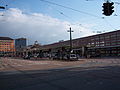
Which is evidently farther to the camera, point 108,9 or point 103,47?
point 103,47

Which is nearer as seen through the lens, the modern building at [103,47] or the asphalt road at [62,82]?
the asphalt road at [62,82]

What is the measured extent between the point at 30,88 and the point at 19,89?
→ 608 millimetres

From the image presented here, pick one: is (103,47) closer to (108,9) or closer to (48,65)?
(48,65)

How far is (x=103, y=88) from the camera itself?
28.4 ft

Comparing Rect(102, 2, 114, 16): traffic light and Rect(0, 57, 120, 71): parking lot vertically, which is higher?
Rect(102, 2, 114, 16): traffic light

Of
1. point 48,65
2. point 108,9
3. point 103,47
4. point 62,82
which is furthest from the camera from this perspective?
point 103,47

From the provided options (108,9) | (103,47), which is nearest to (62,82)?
(108,9)

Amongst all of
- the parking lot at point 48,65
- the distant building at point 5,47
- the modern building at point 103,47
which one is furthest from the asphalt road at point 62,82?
the distant building at point 5,47

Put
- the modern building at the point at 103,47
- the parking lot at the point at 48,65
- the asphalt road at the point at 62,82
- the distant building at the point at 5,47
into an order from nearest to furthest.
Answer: the asphalt road at the point at 62,82 < the parking lot at the point at 48,65 < the modern building at the point at 103,47 < the distant building at the point at 5,47

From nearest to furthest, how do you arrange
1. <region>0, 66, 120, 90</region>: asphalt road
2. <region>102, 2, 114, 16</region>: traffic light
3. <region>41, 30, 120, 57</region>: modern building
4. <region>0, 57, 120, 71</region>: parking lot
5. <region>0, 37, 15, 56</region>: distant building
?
<region>0, 66, 120, 90</region>: asphalt road, <region>102, 2, 114, 16</region>: traffic light, <region>0, 57, 120, 71</region>: parking lot, <region>41, 30, 120, 57</region>: modern building, <region>0, 37, 15, 56</region>: distant building

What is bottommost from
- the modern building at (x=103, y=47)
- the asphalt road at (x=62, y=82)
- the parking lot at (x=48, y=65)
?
the parking lot at (x=48, y=65)

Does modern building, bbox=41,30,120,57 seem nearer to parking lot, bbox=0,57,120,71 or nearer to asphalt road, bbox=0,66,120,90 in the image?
parking lot, bbox=0,57,120,71

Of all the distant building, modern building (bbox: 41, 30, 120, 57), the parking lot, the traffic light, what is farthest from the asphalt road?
the distant building

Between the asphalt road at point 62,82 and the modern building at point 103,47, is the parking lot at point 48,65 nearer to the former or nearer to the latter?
the asphalt road at point 62,82
